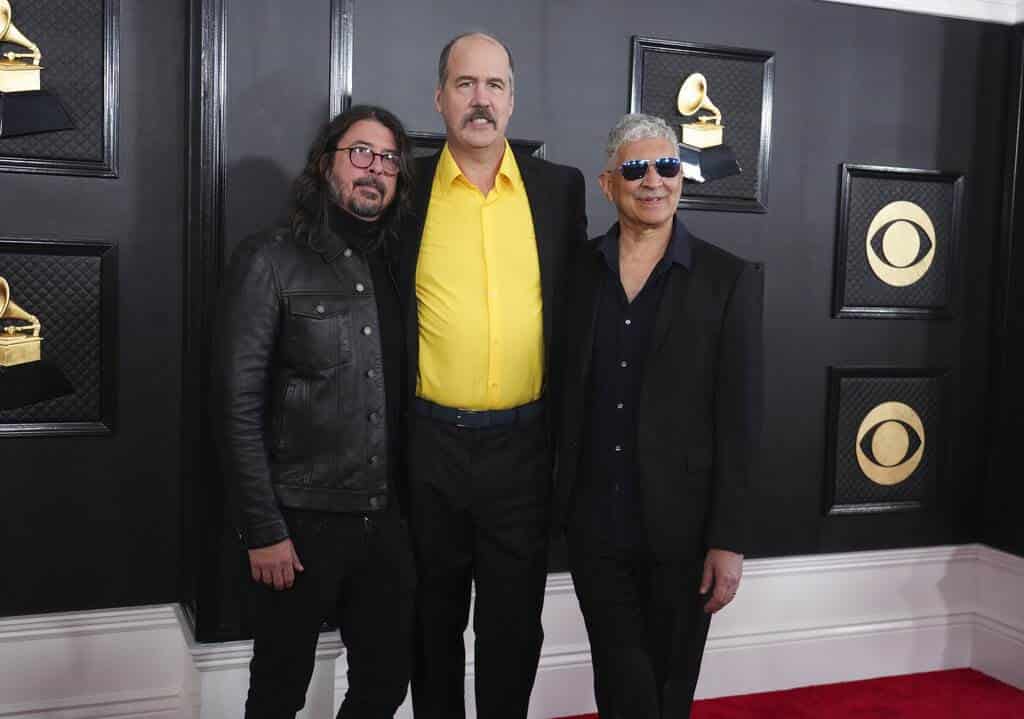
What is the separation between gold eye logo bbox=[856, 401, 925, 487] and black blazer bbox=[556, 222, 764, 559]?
5.08 ft

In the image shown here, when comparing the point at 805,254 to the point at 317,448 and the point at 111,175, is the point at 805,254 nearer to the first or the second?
the point at 317,448

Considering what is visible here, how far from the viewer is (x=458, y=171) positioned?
2443 millimetres

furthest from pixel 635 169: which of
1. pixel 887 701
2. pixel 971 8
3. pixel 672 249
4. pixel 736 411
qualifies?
pixel 887 701

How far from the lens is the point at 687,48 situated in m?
3.28

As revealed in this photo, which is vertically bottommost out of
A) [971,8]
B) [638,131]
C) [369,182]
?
[369,182]

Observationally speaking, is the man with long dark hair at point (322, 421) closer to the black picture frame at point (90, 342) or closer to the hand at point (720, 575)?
the hand at point (720, 575)

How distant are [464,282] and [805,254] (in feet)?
5.19

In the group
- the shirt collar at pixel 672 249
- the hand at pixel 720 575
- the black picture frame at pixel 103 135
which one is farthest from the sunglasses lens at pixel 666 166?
the black picture frame at pixel 103 135

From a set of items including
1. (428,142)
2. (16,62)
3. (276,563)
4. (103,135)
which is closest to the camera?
(276,563)

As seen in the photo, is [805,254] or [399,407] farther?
[805,254]

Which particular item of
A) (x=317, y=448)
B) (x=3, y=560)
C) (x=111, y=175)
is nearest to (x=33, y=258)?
(x=111, y=175)

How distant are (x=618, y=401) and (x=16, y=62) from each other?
1.80 m

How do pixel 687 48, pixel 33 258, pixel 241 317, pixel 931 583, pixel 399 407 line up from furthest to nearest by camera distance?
pixel 931 583
pixel 687 48
pixel 33 258
pixel 399 407
pixel 241 317

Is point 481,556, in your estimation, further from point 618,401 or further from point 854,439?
point 854,439
